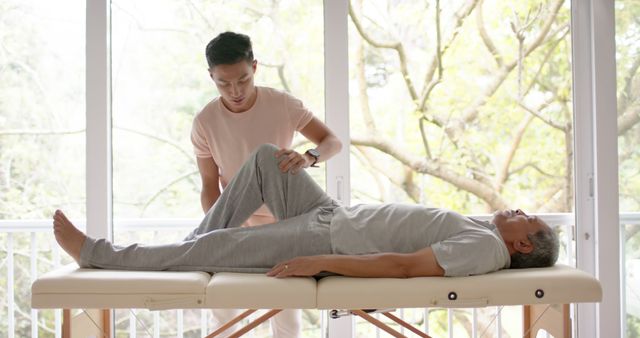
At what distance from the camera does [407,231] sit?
7.82 ft

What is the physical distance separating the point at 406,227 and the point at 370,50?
4.65ft

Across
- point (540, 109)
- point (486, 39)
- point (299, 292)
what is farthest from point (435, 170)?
point (299, 292)

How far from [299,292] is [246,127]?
911mm

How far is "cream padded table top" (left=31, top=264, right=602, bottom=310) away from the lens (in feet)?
6.64

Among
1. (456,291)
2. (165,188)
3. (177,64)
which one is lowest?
(456,291)

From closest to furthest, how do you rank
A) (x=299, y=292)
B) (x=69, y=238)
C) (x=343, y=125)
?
(x=299, y=292), (x=69, y=238), (x=343, y=125)

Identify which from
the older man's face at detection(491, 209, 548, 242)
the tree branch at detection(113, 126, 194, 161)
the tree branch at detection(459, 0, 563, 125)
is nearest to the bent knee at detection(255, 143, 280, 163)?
the older man's face at detection(491, 209, 548, 242)

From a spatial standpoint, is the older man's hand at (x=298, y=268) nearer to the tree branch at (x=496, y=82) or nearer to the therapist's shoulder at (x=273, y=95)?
the therapist's shoulder at (x=273, y=95)

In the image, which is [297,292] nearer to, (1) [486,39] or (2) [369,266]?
(2) [369,266]

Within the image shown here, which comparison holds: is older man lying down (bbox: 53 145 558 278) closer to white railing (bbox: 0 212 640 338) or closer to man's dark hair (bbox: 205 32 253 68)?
man's dark hair (bbox: 205 32 253 68)

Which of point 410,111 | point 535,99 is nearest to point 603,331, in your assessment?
point 535,99

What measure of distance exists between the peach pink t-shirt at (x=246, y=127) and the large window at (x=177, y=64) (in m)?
0.62

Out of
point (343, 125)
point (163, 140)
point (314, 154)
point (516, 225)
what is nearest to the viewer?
point (516, 225)

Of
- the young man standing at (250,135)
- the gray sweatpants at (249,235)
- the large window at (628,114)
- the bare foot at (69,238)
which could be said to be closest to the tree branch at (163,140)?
the young man standing at (250,135)
